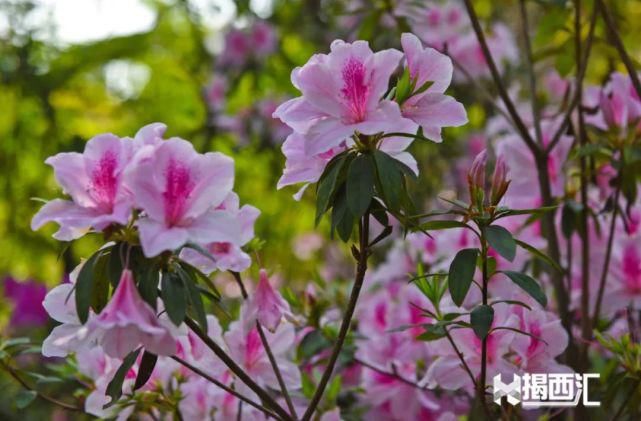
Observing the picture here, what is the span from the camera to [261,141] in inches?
123

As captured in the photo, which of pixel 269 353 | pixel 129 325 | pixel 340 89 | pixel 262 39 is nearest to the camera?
pixel 129 325

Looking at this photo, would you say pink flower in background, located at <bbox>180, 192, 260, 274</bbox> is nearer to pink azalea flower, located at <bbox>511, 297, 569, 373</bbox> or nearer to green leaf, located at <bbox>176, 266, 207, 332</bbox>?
green leaf, located at <bbox>176, 266, 207, 332</bbox>

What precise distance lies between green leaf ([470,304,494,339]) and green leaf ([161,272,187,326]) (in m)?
0.34

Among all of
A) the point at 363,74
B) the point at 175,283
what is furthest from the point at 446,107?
the point at 175,283

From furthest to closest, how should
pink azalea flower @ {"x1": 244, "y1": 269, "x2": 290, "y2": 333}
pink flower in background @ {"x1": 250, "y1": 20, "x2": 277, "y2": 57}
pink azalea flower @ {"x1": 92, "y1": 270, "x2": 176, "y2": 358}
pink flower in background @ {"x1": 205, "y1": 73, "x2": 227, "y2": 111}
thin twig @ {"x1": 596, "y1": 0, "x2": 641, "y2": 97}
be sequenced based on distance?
A: pink flower in background @ {"x1": 205, "y1": 73, "x2": 227, "y2": 111} < pink flower in background @ {"x1": 250, "y1": 20, "x2": 277, "y2": 57} < thin twig @ {"x1": 596, "y1": 0, "x2": 641, "y2": 97} < pink azalea flower @ {"x1": 244, "y1": 269, "x2": 290, "y2": 333} < pink azalea flower @ {"x1": 92, "y1": 270, "x2": 176, "y2": 358}

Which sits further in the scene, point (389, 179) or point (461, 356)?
point (461, 356)

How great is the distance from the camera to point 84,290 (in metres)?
0.89

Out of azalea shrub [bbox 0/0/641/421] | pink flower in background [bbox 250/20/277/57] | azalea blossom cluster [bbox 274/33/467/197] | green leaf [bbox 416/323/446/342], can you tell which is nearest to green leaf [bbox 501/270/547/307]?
azalea shrub [bbox 0/0/641/421]

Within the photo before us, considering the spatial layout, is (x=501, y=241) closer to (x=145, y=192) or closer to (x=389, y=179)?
(x=389, y=179)

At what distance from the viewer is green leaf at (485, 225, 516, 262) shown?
0.96 meters

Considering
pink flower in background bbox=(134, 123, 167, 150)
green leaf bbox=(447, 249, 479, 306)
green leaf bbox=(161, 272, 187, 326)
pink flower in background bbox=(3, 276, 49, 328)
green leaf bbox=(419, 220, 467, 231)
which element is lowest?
pink flower in background bbox=(3, 276, 49, 328)

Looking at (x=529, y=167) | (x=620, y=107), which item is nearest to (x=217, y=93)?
(x=529, y=167)

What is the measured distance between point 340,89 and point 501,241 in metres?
0.24

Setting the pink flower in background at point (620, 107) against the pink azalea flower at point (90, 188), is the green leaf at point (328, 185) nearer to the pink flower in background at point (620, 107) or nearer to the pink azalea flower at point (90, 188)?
the pink azalea flower at point (90, 188)
